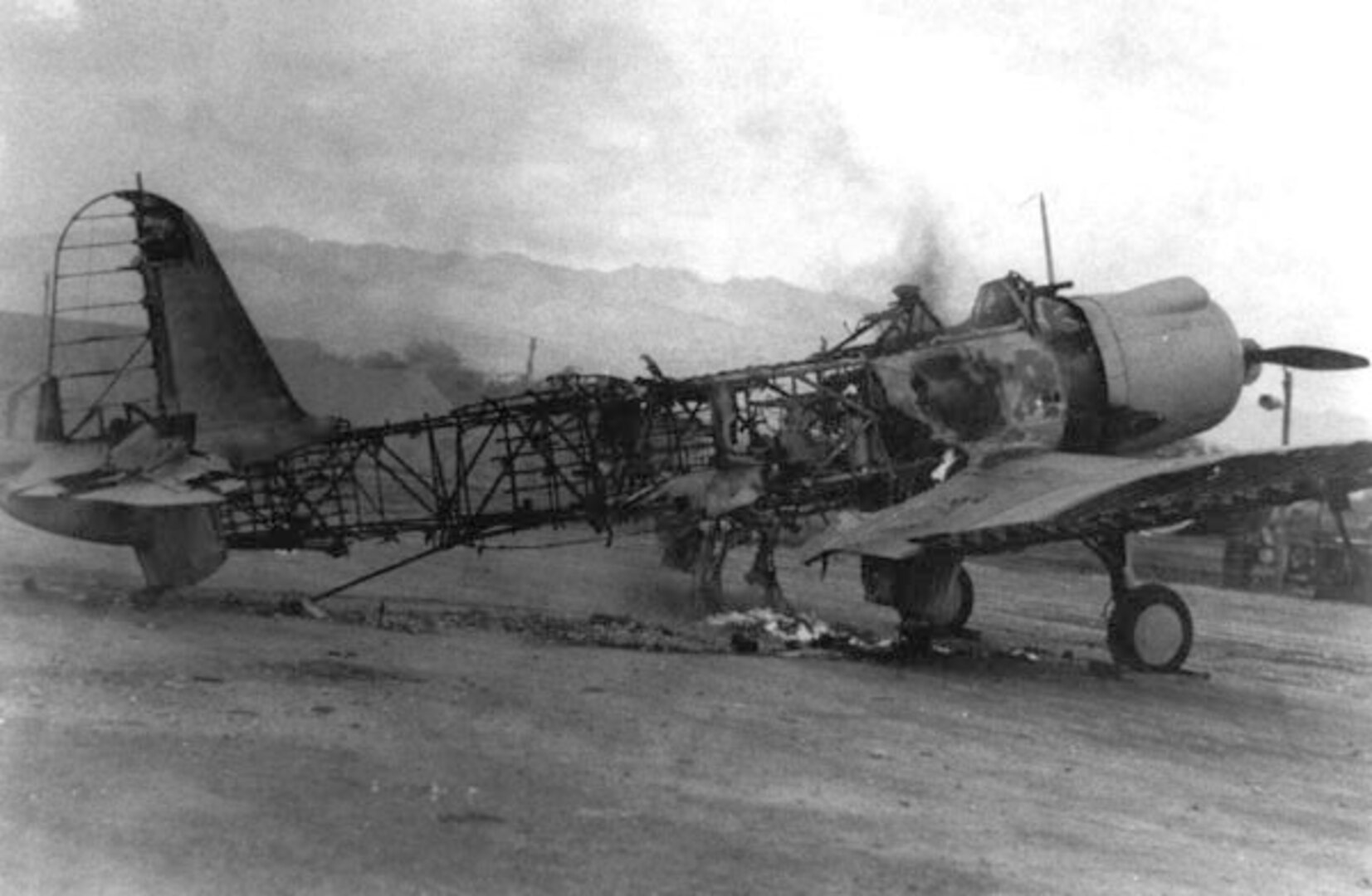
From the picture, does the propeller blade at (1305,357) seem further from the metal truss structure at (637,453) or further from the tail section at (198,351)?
the tail section at (198,351)

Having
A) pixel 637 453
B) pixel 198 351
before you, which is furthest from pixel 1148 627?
pixel 198 351

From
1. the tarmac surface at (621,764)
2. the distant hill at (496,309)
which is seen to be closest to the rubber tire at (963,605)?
the tarmac surface at (621,764)

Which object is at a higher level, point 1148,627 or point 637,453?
point 637,453

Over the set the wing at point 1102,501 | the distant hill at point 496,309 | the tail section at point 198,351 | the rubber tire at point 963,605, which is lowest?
the rubber tire at point 963,605

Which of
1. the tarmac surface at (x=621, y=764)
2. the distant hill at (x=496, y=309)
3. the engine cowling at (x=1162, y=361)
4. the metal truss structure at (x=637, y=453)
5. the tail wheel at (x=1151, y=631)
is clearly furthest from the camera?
the distant hill at (x=496, y=309)

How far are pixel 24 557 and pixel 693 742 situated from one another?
14.7 meters

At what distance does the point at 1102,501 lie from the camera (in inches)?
425

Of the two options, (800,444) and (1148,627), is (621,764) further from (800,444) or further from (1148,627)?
(1148,627)

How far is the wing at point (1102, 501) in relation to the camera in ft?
35.1

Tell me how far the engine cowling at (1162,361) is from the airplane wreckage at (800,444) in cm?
3

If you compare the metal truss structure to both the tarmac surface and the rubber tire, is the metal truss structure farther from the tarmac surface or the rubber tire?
the rubber tire

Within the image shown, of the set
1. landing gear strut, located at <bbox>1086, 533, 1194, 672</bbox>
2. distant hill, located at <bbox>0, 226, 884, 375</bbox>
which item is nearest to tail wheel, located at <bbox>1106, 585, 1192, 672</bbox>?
landing gear strut, located at <bbox>1086, 533, 1194, 672</bbox>

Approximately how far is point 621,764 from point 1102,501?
6.02 metres

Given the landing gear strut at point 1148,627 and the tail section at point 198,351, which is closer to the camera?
the landing gear strut at point 1148,627
